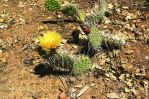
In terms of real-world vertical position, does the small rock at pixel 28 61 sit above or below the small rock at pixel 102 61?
below

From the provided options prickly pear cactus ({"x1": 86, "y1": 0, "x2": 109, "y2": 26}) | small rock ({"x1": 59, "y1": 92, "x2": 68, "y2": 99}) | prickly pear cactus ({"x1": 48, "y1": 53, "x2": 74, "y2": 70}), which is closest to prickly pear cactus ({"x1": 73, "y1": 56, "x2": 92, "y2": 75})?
prickly pear cactus ({"x1": 48, "y1": 53, "x2": 74, "y2": 70})

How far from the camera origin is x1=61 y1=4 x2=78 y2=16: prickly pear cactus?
4461 millimetres

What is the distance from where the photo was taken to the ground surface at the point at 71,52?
3.65 meters

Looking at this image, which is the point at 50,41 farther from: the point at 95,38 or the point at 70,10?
the point at 70,10

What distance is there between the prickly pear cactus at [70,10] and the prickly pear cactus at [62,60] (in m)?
1.07

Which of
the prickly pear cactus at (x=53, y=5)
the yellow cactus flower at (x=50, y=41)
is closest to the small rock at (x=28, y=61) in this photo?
the yellow cactus flower at (x=50, y=41)

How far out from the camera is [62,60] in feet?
11.7

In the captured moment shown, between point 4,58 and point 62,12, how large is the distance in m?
1.11

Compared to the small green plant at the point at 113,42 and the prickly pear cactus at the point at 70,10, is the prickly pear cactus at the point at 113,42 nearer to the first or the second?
the small green plant at the point at 113,42

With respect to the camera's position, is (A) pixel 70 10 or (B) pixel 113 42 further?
(A) pixel 70 10

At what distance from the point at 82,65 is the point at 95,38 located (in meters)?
0.40

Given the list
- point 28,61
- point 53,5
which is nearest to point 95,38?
point 28,61

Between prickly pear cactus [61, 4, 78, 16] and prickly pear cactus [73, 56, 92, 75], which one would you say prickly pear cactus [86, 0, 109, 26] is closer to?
prickly pear cactus [61, 4, 78, 16]

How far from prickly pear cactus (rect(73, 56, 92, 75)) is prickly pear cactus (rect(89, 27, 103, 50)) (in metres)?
0.30
